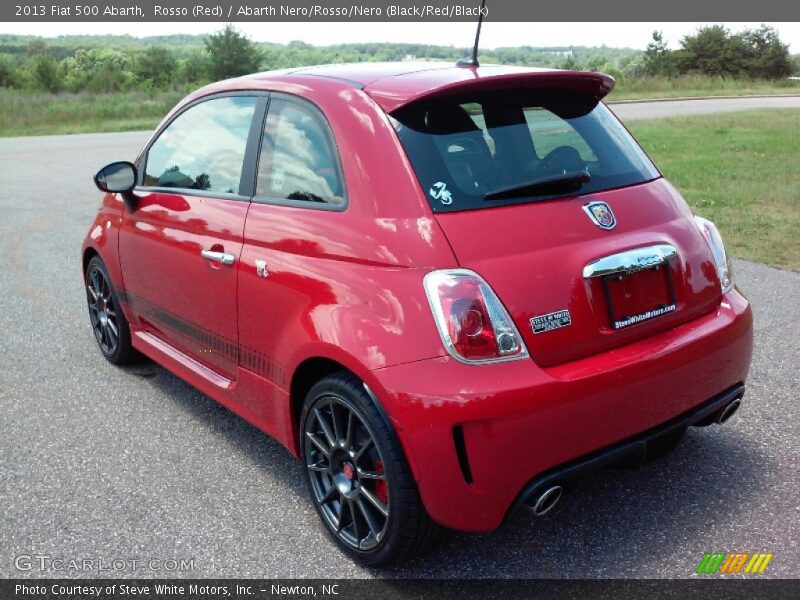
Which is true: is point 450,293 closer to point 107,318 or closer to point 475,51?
point 475,51

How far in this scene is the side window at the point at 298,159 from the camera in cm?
306

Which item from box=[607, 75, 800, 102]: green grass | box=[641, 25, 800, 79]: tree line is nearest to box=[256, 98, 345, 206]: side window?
box=[607, 75, 800, 102]: green grass

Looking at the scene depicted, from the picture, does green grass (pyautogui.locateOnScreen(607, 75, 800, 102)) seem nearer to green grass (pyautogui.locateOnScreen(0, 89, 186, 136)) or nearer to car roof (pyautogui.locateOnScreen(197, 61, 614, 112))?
green grass (pyautogui.locateOnScreen(0, 89, 186, 136))

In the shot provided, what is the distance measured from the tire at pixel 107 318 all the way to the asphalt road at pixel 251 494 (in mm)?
113

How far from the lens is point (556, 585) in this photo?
2809 millimetres

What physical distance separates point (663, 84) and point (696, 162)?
28015mm

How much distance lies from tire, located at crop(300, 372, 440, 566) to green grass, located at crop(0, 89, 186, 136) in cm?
2402

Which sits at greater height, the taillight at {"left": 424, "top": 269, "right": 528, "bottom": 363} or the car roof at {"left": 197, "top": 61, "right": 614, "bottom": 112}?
the car roof at {"left": 197, "top": 61, "right": 614, "bottom": 112}

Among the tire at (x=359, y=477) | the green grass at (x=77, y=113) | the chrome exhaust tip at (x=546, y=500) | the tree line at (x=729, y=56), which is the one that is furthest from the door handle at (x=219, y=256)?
the tree line at (x=729, y=56)

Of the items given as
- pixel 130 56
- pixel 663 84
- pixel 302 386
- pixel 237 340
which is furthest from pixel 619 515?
pixel 130 56

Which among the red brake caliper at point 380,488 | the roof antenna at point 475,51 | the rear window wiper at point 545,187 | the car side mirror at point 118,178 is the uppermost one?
the roof antenna at point 475,51

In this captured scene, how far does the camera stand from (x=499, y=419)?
251cm

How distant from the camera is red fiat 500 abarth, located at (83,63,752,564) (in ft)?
8.47

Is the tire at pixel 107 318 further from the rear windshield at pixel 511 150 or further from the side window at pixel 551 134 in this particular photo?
the side window at pixel 551 134
